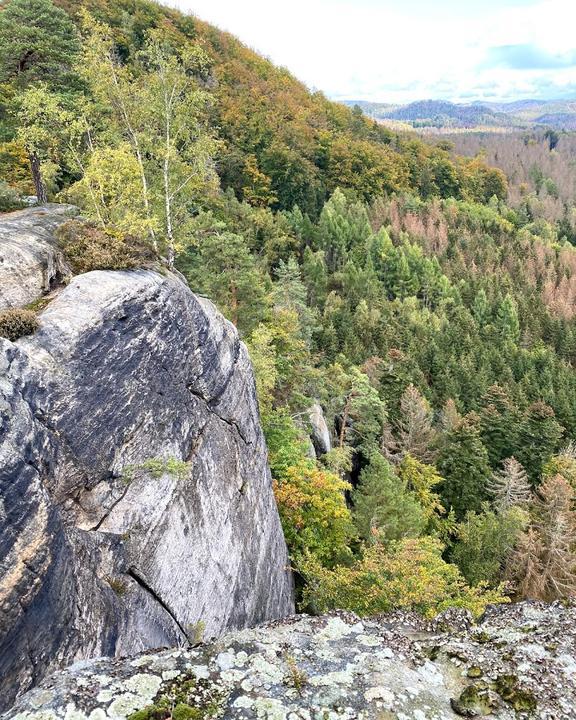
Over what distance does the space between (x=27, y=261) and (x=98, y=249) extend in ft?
5.50

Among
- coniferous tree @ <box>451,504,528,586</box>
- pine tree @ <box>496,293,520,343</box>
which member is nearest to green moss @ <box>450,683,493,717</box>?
coniferous tree @ <box>451,504,528,586</box>

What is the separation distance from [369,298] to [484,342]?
1632 cm

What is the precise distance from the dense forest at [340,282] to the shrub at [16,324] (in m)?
3.26

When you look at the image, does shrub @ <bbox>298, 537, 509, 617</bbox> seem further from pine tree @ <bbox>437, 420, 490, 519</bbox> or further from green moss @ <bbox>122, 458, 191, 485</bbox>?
pine tree @ <bbox>437, 420, 490, 519</bbox>

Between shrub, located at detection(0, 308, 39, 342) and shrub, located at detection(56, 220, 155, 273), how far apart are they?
3.21 meters

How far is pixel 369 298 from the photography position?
6706cm

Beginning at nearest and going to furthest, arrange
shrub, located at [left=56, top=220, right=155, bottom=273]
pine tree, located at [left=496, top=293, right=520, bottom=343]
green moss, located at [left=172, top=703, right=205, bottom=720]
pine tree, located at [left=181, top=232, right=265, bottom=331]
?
green moss, located at [left=172, top=703, right=205, bottom=720] < shrub, located at [left=56, top=220, right=155, bottom=273] < pine tree, located at [left=181, top=232, right=265, bottom=331] < pine tree, located at [left=496, top=293, right=520, bottom=343]

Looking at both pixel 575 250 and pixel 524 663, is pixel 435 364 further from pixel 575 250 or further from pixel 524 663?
pixel 575 250

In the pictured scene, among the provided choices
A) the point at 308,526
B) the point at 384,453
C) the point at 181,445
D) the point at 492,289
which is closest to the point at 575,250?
the point at 492,289

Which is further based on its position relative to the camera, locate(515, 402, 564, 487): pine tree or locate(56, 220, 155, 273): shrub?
locate(515, 402, 564, 487): pine tree

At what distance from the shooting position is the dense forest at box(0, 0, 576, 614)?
61.7 feet

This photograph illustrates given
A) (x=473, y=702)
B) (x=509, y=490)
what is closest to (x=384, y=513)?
(x=509, y=490)

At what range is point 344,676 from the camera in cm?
554

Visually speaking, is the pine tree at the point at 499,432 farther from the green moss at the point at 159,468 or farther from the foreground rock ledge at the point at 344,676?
the foreground rock ledge at the point at 344,676
